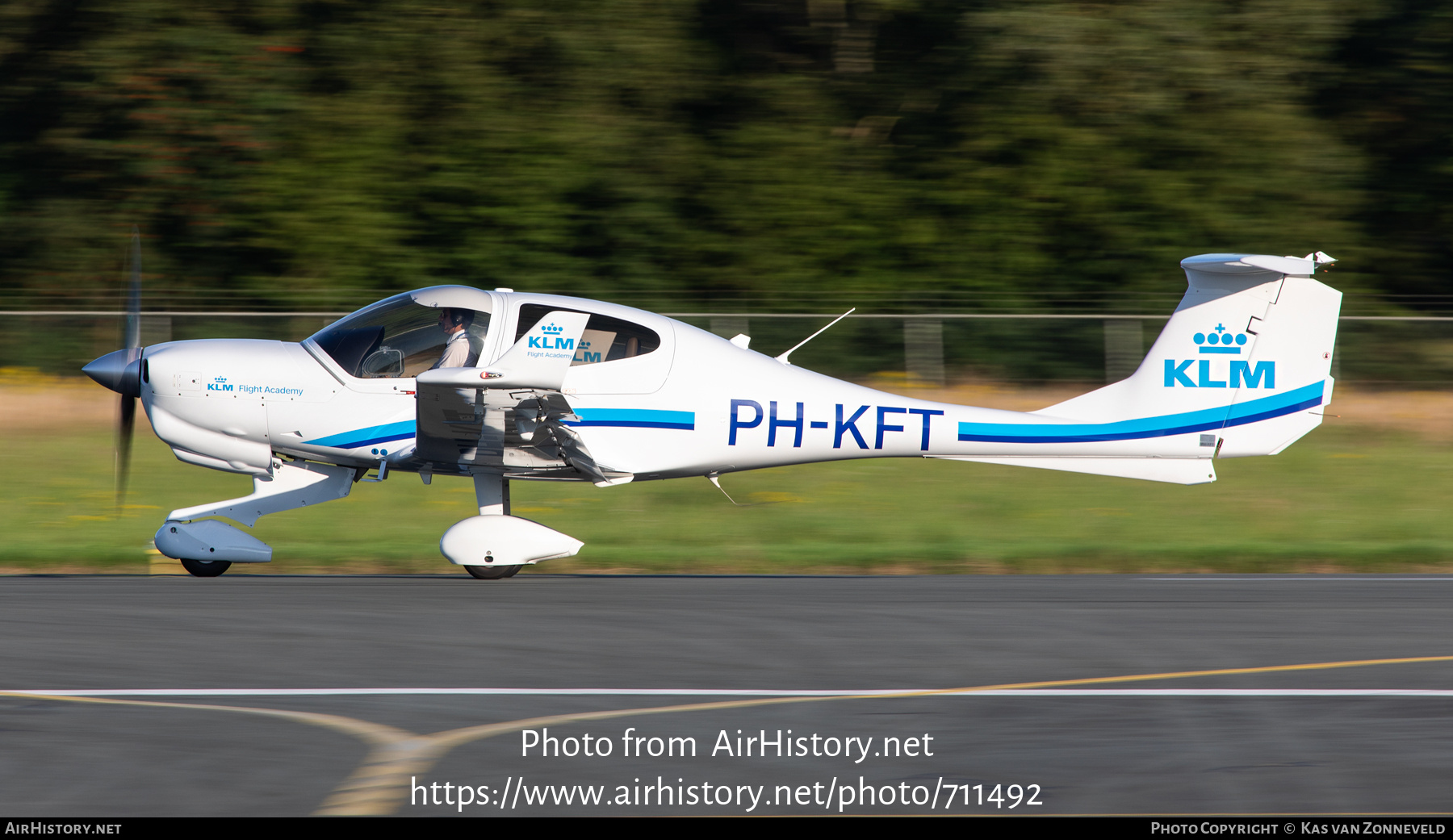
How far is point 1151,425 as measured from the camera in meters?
10.6

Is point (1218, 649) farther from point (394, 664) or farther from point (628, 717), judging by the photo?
point (394, 664)

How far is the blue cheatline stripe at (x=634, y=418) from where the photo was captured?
10.2m

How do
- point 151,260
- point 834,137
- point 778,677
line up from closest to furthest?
point 778,677, point 151,260, point 834,137

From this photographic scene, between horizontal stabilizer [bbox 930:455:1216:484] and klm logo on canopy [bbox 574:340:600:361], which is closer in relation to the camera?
klm logo on canopy [bbox 574:340:600:361]

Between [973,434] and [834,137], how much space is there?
11743 millimetres

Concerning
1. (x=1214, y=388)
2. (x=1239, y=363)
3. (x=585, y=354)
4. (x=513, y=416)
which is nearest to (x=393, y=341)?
(x=513, y=416)

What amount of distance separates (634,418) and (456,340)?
4.63 ft

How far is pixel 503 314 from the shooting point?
9883mm

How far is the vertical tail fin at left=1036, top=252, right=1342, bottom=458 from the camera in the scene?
10305mm

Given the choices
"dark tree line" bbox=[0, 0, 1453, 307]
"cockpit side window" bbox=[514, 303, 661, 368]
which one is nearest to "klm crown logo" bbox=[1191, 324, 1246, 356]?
"cockpit side window" bbox=[514, 303, 661, 368]

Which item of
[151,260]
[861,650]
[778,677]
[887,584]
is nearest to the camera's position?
[778,677]

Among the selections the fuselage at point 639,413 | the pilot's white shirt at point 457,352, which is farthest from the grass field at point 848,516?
the pilot's white shirt at point 457,352

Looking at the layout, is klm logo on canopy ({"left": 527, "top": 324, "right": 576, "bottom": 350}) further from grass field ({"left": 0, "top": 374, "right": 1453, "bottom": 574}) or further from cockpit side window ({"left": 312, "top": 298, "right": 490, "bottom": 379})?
grass field ({"left": 0, "top": 374, "right": 1453, "bottom": 574})

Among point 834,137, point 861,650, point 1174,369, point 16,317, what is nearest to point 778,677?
point 861,650
